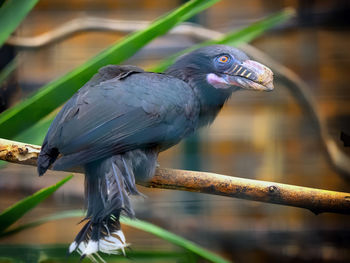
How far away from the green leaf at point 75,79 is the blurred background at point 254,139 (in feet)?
1.22

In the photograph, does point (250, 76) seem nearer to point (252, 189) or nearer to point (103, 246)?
point (252, 189)

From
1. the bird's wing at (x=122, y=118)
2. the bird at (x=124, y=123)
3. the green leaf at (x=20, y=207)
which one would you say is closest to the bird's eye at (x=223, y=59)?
the bird at (x=124, y=123)

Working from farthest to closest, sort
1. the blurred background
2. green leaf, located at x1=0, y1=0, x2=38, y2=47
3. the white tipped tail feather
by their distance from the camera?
the blurred background < green leaf, located at x1=0, y1=0, x2=38, y2=47 < the white tipped tail feather

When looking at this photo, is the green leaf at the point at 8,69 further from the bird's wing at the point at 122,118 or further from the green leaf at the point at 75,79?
the bird's wing at the point at 122,118

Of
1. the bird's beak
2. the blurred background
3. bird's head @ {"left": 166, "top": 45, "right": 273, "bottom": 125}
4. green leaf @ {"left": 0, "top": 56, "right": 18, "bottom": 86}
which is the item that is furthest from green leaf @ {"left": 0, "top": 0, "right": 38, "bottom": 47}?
the bird's beak

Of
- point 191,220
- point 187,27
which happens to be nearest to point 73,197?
point 191,220

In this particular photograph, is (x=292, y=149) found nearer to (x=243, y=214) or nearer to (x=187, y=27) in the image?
(x=243, y=214)

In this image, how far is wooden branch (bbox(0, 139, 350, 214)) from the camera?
3.09 ft

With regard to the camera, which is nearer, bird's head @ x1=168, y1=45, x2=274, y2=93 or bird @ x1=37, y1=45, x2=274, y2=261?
bird @ x1=37, y1=45, x2=274, y2=261

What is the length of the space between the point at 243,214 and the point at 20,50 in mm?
849

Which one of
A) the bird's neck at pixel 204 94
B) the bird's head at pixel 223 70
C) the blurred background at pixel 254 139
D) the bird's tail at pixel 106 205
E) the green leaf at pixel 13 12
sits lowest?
the blurred background at pixel 254 139

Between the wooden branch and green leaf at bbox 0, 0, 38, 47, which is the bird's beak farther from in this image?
Result: green leaf at bbox 0, 0, 38, 47

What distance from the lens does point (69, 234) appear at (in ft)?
5.37

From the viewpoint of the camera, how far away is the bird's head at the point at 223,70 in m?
1.02
